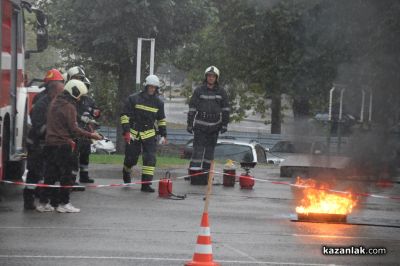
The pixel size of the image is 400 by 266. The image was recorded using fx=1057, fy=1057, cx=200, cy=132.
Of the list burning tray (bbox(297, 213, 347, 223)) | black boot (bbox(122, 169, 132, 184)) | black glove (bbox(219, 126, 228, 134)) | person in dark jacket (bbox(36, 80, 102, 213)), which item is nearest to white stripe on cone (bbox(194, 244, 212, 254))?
burning tray (bbox(297, 213, 347, 223))

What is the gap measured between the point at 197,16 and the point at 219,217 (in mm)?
17876

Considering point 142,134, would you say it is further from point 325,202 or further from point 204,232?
point 204,232

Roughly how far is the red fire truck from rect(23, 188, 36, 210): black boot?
58cm

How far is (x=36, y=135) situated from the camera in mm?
14148

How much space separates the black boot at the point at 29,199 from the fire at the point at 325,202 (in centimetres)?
347

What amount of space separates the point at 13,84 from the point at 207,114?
3509 millimetres

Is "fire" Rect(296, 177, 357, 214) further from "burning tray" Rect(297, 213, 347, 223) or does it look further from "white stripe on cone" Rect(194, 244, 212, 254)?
"white stripe on cone" Rect(194, 244, 212, 254)

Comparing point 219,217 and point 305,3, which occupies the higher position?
point 305,3

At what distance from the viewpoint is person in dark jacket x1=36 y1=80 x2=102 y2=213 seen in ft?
44.6

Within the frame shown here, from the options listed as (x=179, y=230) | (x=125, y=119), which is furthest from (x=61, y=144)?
(x=125, y=119)

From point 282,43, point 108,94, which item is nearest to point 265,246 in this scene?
point 282,43

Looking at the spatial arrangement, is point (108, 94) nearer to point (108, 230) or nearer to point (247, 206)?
point (247, 206)

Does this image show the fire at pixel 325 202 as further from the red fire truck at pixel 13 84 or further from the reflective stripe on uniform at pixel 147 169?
the red fire truck at pixel 13 84

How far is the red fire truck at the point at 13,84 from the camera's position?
564 inches
